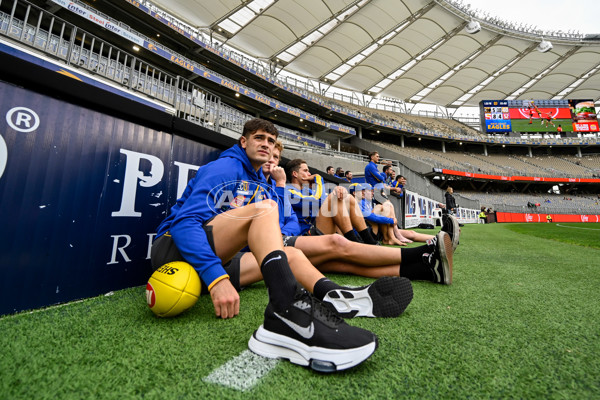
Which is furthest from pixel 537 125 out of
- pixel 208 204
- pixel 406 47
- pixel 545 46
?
pixel 208 204

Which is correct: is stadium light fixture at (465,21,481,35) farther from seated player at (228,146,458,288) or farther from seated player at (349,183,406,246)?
seated player at (228,146,458,288)

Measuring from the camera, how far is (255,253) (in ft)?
4.04

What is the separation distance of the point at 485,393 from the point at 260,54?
27.4 metres

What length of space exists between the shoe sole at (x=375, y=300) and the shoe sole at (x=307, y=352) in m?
0.40

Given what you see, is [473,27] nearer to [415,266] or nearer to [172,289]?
[415,266]

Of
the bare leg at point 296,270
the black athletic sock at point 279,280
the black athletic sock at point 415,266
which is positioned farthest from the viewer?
the black athletic sock at point 415,266

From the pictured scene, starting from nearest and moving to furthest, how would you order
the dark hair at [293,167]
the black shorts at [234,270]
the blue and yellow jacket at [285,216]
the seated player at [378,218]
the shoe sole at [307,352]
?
the shoe sole at [307,352] → the black shorts at [234,270] → the blue and yellow jacket at [285,216] → the dark hair at [293,167] → the seated player at [378,218]

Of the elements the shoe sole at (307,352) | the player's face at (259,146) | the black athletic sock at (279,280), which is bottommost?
the shoe sole at (307,352)

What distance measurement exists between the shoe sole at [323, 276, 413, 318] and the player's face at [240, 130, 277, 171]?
968 millimetres

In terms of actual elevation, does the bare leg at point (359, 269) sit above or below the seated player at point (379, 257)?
below

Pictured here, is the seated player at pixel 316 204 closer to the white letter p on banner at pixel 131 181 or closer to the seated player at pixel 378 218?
the seated player at pixel 378 218

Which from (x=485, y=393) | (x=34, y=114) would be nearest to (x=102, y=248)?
(x=34, y=114)

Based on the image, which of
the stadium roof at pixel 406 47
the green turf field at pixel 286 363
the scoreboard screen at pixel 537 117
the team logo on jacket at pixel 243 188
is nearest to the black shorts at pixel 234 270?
the green turf field at pixel 286 363

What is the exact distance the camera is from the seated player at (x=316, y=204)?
9.66ft
